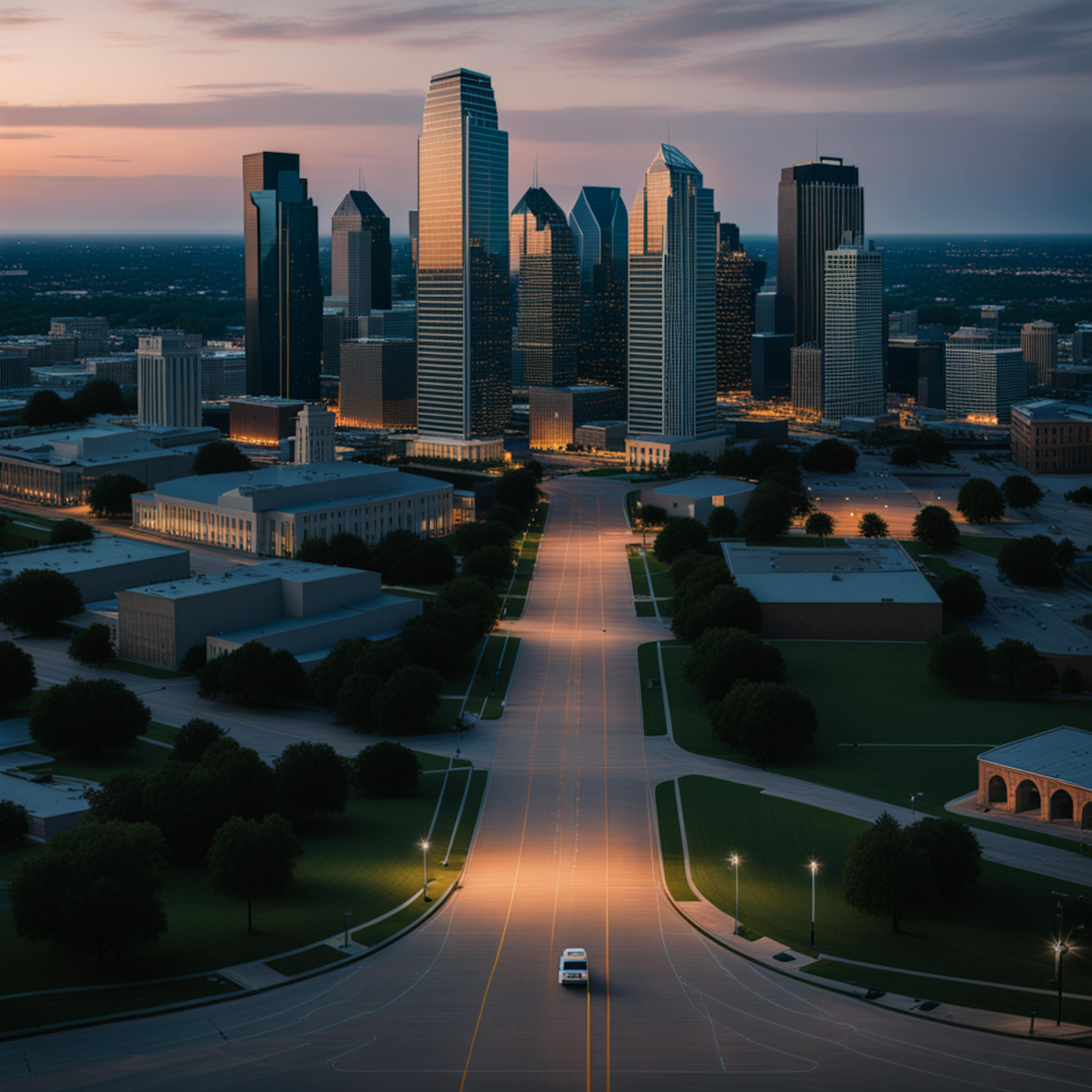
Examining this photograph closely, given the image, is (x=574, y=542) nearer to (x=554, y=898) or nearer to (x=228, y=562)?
(x=228, y=562)

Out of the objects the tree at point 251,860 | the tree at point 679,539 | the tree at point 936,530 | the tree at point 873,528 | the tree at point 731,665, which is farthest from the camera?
the tree at point 873,528

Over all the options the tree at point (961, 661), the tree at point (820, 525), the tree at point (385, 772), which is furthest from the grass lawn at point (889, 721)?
the tree at point (820, 525)

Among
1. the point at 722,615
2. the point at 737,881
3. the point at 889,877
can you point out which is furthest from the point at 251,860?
the point at 722,615

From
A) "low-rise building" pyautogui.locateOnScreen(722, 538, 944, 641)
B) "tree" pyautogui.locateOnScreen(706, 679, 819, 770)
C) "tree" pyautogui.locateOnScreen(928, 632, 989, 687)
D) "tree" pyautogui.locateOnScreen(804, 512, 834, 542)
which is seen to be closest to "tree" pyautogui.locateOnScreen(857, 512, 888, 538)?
"tree" pyautogui.locateOnScreen(804, 512, 834, 542)

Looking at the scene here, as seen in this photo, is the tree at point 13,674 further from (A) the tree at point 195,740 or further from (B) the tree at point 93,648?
(A) the tree at point 195,740

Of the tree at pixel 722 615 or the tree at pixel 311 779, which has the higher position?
the tree at pixel 722 615

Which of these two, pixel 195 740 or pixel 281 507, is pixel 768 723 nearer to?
pixel 195 740
